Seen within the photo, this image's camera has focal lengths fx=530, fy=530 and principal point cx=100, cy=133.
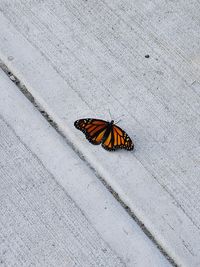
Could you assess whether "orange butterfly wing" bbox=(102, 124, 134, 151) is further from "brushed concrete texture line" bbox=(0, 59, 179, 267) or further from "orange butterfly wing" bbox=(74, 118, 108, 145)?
"brushed concrete texture line" bbox=(0, 59, 179, 267)

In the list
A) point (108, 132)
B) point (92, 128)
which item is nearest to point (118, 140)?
point (108, 132)

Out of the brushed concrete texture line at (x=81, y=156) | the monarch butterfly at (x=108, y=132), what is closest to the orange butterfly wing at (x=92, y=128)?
the monarch butterfly at (x=108, y=132)

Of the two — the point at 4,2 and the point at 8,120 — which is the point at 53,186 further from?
the point at 4,2

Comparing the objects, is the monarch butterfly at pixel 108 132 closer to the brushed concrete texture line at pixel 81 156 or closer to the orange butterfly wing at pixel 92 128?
the orange butterfly wing at pixel 92 128

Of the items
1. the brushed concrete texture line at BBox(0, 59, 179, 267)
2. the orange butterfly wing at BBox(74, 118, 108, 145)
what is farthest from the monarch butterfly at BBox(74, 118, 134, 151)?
the brushed concrete texture line at BBox(0, 59, 179, 267)

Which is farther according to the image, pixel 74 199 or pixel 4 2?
pixel 4 2

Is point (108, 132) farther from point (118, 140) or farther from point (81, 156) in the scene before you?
point (81, 156)

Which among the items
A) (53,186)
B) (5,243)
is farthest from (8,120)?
(5,243)
